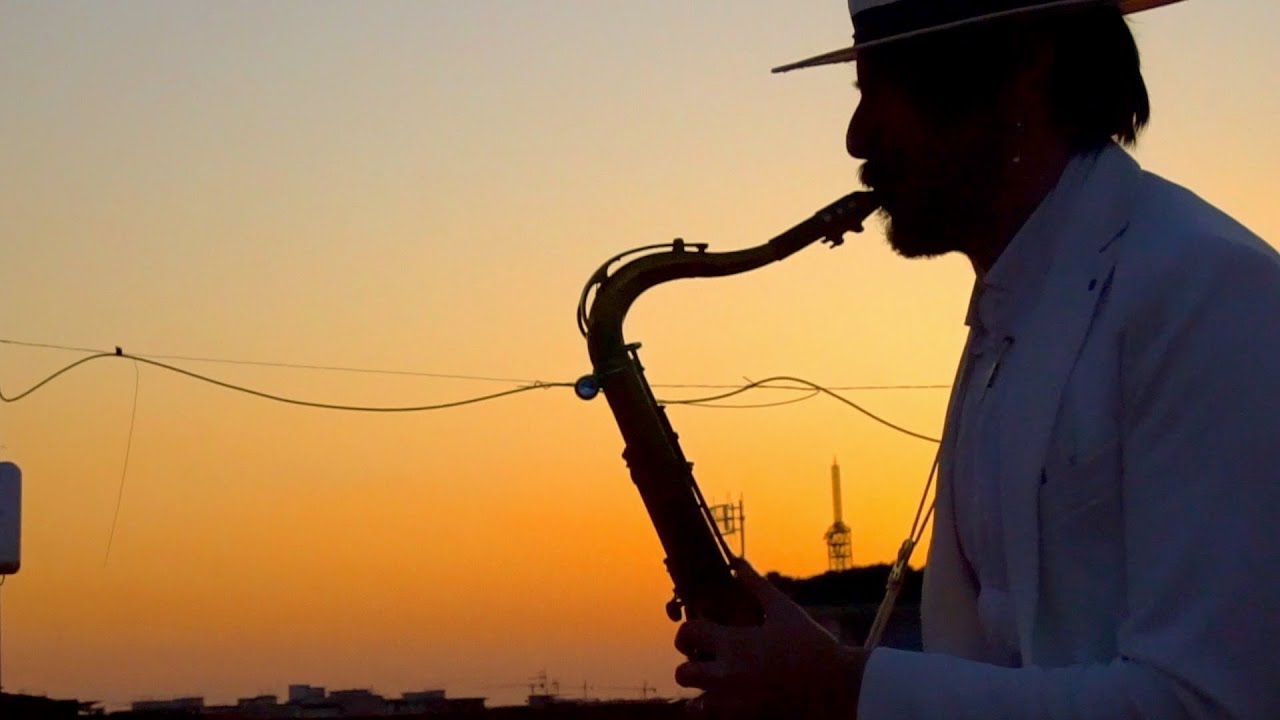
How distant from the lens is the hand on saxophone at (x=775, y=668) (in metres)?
2.81

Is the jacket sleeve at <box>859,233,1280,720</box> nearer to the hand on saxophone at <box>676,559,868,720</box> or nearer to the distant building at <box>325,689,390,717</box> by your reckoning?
the hand on saxophone at <box>676,559,868,720</box>

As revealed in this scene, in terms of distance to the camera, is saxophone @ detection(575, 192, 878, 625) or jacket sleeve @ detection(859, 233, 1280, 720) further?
saxophone @ detection(575, 192, 878, 625)

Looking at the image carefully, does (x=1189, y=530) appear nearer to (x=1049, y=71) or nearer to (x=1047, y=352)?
(x=1047, y=352)

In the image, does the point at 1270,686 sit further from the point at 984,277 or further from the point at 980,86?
the point at 980,86

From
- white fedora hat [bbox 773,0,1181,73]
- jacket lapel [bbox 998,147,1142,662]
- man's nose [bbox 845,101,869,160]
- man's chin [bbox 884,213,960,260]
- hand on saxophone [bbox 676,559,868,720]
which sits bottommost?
hand on saxophone [bbox 676,559,868,720]

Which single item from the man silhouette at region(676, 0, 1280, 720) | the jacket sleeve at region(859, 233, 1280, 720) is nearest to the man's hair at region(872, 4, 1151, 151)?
the man silhouette at region(676, 0, 1280, 720)

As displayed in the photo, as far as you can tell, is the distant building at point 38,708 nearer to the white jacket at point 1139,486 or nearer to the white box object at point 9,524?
the white box object at point 9,524

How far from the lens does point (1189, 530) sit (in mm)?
2469

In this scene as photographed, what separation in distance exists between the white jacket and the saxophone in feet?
3.85

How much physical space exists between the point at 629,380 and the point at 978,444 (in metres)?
2.40

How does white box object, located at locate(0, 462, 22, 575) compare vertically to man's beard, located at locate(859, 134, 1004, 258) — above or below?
above

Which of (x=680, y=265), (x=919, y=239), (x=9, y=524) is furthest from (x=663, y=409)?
(x=9, y=524)

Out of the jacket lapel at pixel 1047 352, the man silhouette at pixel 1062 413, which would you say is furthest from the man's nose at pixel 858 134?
the jacket lapel at pixel 1047 352

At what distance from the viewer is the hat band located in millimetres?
3102
